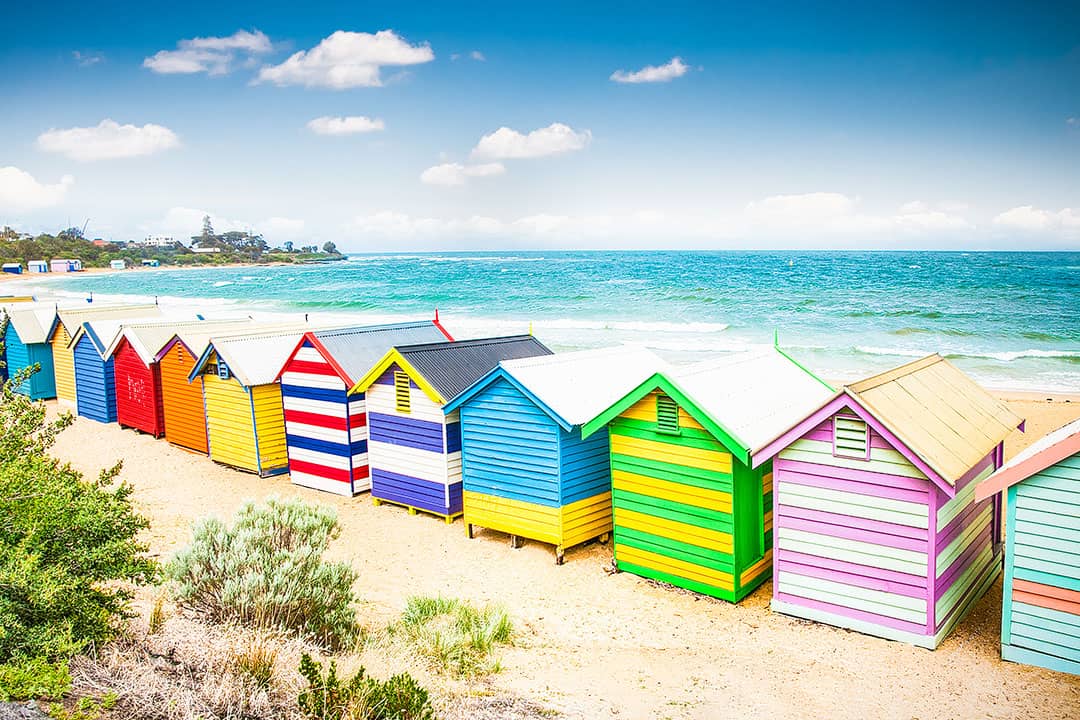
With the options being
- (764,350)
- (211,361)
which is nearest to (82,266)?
(211,361)

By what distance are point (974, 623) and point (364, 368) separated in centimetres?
1084

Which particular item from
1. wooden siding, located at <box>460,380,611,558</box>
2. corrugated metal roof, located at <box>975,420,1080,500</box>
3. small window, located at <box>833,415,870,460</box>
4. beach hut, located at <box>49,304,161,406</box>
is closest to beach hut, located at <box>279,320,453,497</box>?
wooden siding, located at <box>460,380,611,558</box>

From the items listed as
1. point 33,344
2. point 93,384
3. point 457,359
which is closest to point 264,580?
point 457,359

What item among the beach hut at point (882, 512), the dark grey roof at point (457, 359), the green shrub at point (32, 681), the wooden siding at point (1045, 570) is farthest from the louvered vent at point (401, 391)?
the wooden siding at point (1045, 570)

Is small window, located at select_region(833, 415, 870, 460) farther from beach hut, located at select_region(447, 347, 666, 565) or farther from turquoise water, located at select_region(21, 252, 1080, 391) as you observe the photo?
turquoise water, located at select_region(21, 252, 1080, 391)

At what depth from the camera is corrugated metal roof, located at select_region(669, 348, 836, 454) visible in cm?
1036

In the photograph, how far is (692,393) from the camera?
34.7 feet

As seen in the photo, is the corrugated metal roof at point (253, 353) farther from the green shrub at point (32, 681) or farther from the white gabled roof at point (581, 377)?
the green shrub at point (32, 681)

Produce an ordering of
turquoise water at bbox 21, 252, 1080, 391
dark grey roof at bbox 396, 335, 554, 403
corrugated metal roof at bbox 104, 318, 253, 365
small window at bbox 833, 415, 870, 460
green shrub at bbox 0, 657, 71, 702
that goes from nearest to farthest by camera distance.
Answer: green shrub at bbox 0, 657, 71, 702 < small window at bbox 833, 415, 870, 460 < dark grey roof at bbox 396, 335, 554, 403 < corrugated metal roof at bbox 104, 318, 253, 365 < turquoise water at bbox 21, 252, 1080, 391

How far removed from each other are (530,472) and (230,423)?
8.86 m

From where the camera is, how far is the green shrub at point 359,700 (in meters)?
6.33

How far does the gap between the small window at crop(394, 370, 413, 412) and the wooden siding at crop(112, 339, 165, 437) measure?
10090 mm

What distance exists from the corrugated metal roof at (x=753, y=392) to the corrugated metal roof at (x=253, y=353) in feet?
30.7

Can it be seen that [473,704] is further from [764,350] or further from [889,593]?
[764,350]
